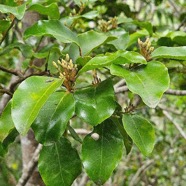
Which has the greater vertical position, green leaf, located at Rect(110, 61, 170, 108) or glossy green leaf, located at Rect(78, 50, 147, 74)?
glossy green leaf, located at Rect(78, 50, 147, 74)

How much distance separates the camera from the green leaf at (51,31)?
2.35 ft

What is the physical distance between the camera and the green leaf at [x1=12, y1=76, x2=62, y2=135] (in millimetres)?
562

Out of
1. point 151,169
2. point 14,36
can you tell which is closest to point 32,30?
point 14,36

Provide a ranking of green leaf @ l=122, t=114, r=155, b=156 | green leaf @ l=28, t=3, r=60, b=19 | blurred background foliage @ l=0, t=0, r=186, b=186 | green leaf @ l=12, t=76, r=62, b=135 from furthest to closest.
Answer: blurred background foliage @ l=0, t=0, r=186, b=186
green leaf @ l=28, t=3, r=60, b=19
green leaf @ l=122, t=114, r=155, b=156
green leaf @ l=12, t=76, r=62, b=135

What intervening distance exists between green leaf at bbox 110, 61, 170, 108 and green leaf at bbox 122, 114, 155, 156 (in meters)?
0.10

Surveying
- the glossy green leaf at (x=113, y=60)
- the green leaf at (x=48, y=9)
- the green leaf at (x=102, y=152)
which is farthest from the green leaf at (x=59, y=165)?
the green leaf at (x=48, y=9)

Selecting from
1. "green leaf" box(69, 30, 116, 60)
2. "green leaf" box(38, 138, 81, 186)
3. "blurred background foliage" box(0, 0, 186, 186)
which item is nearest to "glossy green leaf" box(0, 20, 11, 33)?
"blurred background foliage" box(0, 0, 186, 186)

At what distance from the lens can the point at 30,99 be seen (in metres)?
0.59

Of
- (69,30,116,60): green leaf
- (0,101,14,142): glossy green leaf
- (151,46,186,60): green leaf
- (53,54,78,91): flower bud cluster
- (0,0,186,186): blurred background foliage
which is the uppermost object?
(53,54,78,91): flower bud cluster

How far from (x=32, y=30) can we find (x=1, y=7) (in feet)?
0.24

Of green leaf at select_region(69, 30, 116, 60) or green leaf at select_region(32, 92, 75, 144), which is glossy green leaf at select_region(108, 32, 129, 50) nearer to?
green leaf at select_region(69, 30, 116, 60)

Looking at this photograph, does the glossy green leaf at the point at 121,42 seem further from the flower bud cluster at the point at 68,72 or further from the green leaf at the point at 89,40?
the flower bud cluster at the point at 68,72

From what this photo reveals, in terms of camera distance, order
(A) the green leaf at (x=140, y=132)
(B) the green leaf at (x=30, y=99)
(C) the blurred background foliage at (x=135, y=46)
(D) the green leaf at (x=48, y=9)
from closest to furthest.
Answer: (B) the green leaf at (x=30, y=99) < (A) the green leaf at (x=140, y=132) < (D) the green leaf at (x=48, y=9) < (C) the blurred background foliage at (x=135, y=46)

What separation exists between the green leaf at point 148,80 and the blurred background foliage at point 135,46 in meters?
0.20
